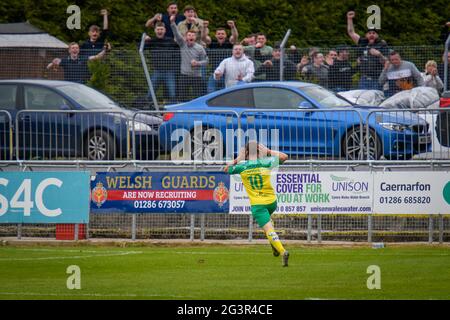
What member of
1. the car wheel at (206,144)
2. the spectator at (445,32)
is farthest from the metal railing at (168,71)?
the car wheel at (206,144)

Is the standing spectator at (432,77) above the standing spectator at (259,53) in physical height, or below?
below

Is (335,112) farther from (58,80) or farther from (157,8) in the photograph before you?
(157,8)

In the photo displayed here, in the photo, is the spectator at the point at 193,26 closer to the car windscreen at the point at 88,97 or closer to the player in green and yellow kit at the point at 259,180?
the car windscreen at the point at 88,97

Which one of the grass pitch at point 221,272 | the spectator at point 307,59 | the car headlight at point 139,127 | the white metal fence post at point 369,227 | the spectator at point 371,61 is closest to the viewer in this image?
the grass pitch at point 221,272

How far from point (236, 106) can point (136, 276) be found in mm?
8176

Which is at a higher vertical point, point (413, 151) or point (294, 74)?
point (294, 74)

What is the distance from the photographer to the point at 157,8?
3086 centimetres

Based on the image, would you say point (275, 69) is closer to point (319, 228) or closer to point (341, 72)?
point (341, 72)

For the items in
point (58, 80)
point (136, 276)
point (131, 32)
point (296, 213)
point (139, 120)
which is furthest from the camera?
point (131, 32)

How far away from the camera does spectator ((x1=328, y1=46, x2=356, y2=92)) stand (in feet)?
81.5

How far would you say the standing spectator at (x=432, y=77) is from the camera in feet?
79.6

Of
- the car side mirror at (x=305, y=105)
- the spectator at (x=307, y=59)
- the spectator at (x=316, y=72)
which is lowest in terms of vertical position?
the car side mirror at (x=305, y=105)

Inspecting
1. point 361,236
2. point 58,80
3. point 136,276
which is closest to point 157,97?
point 58,80

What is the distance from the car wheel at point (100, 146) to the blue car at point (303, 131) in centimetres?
107
